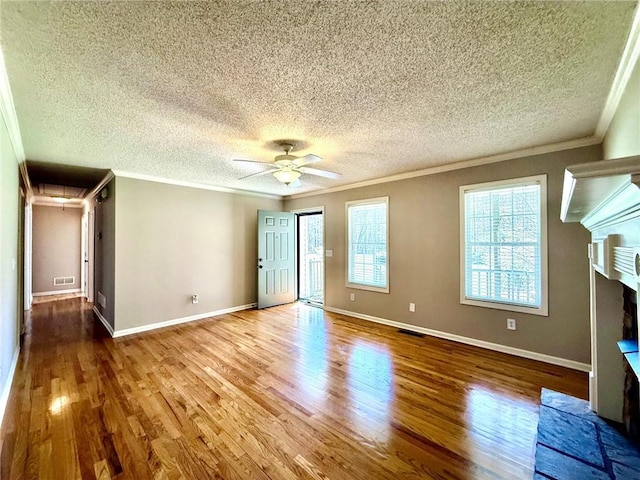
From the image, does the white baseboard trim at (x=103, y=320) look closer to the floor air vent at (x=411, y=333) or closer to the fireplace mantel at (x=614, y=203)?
the floor air vent at (x=411, y=333)

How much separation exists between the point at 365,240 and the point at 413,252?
93cm

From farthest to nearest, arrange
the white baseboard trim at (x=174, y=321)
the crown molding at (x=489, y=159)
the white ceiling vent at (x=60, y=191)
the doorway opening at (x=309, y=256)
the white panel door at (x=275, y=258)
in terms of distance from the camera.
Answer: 1. the doorway opening at (x=309, y=256)
2. the white panel door at (x=275, y=258)
3. the white ceiling vent at (x=60, y=191)
4. the white baseboard trim at (x=174, y=321)
5. the crown molding at (x=489, y=159)

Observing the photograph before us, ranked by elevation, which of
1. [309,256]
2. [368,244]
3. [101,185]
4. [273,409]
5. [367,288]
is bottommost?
[273,409]

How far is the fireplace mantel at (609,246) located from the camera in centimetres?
97

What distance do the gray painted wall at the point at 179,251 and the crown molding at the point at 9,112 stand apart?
4.21 feet

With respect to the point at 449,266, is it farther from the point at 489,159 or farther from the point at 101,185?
the point at 101,185

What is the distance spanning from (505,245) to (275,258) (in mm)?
4040

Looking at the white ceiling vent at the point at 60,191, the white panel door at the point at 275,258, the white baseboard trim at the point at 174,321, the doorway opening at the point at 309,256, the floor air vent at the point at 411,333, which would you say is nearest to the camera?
the floor air vent at the point at 411,333

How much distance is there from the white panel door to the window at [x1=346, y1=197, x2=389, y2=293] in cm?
157

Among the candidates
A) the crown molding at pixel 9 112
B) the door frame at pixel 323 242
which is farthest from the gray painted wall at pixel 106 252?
the door frame at pixel 323 242

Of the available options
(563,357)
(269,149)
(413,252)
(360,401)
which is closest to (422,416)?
(360,401)

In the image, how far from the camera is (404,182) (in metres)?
4.20

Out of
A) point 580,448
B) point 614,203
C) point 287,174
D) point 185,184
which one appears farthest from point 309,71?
point 185,184

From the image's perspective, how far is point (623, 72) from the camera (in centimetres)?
165
